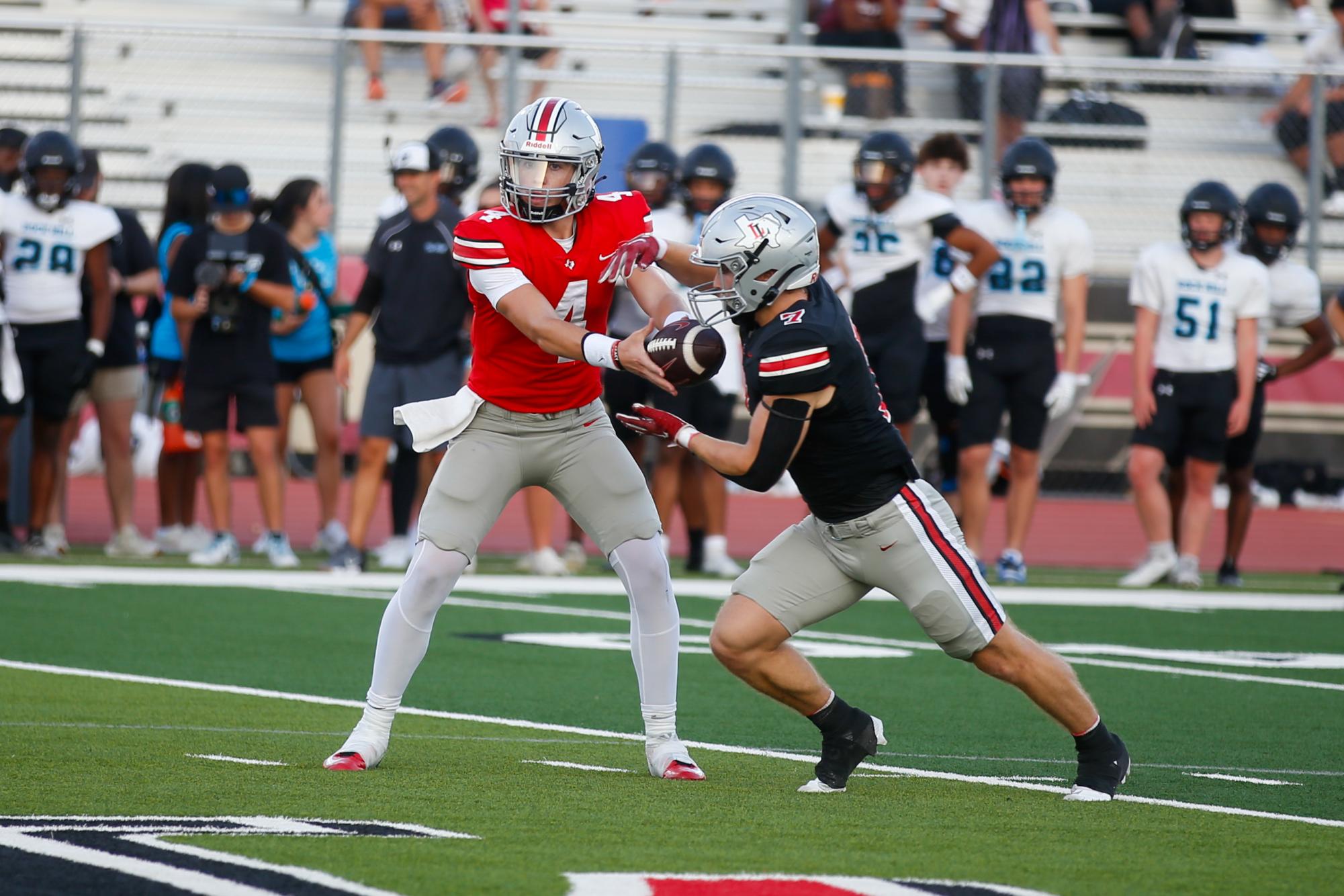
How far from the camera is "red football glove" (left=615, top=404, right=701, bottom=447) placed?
4906 mm

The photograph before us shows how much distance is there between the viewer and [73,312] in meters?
10.7

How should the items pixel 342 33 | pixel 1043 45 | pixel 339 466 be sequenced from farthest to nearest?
1. pixel 1043 45
2. pixel 342 33
3. pixel 339 466

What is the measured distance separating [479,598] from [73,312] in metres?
2.94

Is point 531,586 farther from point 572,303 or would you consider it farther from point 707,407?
point 572,303

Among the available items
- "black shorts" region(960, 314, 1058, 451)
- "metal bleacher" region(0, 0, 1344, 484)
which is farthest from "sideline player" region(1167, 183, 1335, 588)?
"metal bleacher" region(0, 0, 1344, 484)

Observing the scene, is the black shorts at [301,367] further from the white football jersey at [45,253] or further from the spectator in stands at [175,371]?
the white football jersey at [45,253]

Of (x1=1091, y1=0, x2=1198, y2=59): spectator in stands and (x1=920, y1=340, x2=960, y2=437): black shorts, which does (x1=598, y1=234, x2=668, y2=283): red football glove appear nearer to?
(x1=920, y1=340, x2=960, y2=437): black shorts

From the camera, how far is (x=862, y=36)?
17.1 metres

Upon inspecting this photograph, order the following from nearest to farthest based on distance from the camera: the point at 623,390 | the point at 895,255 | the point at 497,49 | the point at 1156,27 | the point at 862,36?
the point at 623,390, the point at 895,255, the point at 497,49, the point at 862,36, the point at 1156,27

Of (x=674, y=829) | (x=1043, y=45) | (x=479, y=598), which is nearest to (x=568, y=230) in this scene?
(x=674, y=829)

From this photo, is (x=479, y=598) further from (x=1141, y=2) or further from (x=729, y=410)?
(x=1141, y=2)

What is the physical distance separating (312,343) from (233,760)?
6.08 metres

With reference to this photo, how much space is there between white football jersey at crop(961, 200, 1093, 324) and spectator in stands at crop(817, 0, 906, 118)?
487cm

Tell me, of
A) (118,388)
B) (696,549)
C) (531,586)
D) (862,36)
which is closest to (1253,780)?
(531,586)
